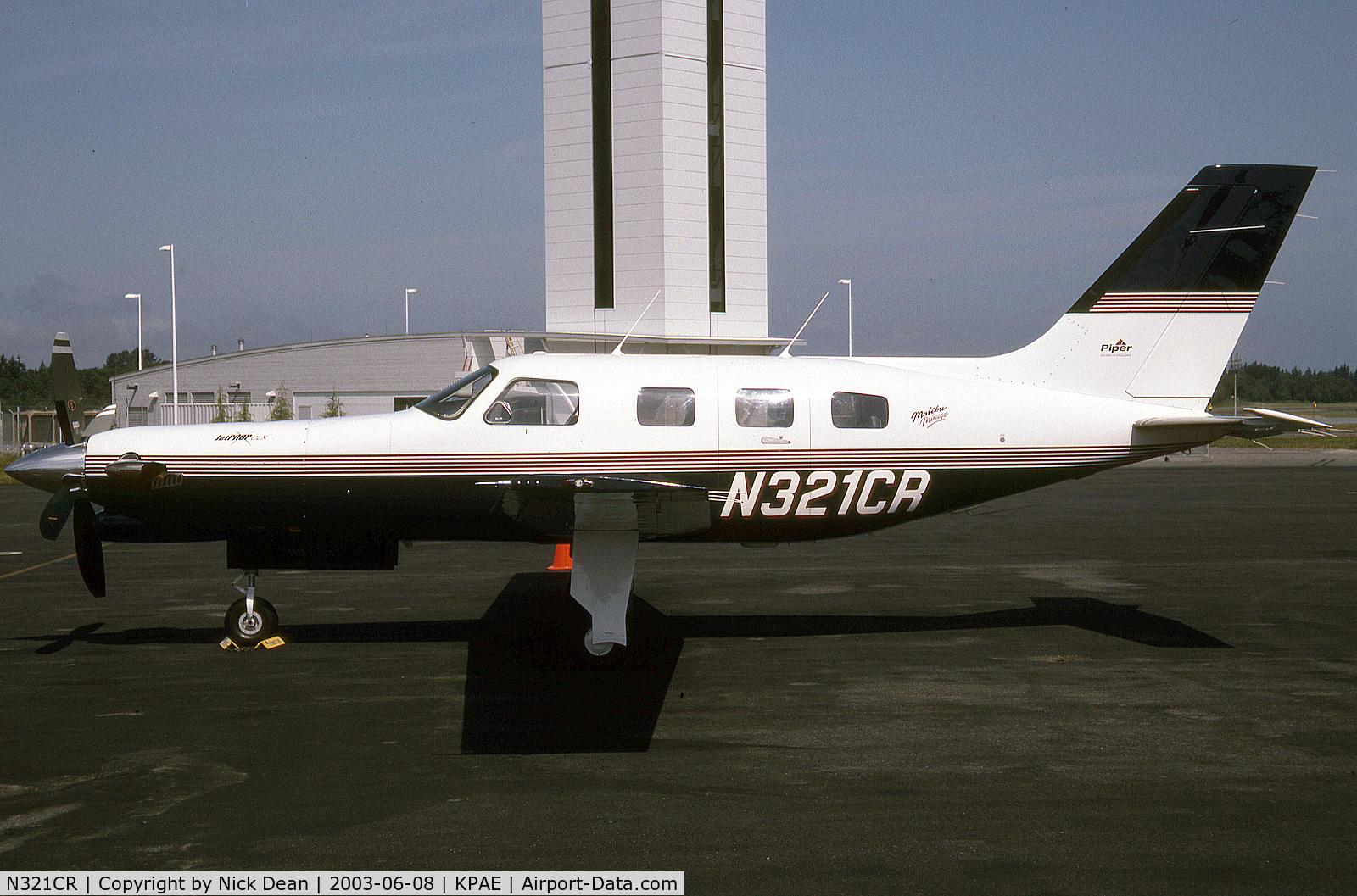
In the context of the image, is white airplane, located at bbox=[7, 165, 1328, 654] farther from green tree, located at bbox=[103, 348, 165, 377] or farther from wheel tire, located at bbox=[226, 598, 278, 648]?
green tree, located at bbox=[103, 348, 165, 377]

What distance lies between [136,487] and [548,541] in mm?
3587

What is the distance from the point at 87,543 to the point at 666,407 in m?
5.28

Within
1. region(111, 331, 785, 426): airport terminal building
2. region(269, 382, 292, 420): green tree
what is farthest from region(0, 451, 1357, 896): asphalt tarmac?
region(269, 382, 292, 420): green tree

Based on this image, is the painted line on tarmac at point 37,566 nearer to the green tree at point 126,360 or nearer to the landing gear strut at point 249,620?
the landing gear strut at point 249,620

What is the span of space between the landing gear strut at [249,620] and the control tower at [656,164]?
1286 inches

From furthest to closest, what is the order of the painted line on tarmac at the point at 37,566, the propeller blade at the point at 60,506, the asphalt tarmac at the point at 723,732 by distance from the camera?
the painted line on tarmac at the point at 37,566 → the propeller blade at the point at 60,506 → the asphalt tarmac at the point at 723,732

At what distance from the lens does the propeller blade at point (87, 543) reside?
9039mm

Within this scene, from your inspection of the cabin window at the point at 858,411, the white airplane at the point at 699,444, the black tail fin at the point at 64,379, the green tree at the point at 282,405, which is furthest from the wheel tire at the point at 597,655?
the green tree at the point at 282,405

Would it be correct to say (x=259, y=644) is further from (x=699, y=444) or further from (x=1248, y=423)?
(x=1248, y=423)

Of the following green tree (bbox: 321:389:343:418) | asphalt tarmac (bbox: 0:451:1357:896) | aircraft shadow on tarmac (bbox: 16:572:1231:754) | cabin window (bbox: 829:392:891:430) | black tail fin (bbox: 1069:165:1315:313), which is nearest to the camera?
asphalt tarmac (bbox: 0:451:1357:896)

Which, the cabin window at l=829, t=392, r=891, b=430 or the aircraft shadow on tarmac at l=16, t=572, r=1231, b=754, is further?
the cabin window at l=829, t=392, r=891, b=430

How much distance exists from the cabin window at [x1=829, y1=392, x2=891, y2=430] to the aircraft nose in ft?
22.0

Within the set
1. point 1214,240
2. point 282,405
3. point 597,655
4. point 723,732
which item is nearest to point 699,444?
point 597,655

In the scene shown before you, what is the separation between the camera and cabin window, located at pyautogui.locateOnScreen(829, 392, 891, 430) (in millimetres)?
9531
